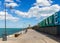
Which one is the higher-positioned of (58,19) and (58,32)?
(58,19)

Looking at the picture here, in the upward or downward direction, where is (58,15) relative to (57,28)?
upward

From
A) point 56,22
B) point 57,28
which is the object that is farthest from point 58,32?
point 56,22

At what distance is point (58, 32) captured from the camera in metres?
49.1

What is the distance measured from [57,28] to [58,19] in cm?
503

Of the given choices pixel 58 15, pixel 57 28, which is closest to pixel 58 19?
pixel 58 15

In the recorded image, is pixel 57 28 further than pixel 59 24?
Yes

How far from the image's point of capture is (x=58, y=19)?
4441 centimetres

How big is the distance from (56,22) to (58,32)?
4.37 m

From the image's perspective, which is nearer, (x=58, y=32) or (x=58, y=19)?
(x=58, y=19)

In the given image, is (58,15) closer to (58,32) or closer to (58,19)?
(58,19)

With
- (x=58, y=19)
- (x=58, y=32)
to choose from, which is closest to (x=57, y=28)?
(x=58, y=32)

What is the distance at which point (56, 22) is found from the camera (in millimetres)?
45938

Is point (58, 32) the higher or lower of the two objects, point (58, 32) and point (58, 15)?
the lower

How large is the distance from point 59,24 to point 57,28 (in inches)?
142
